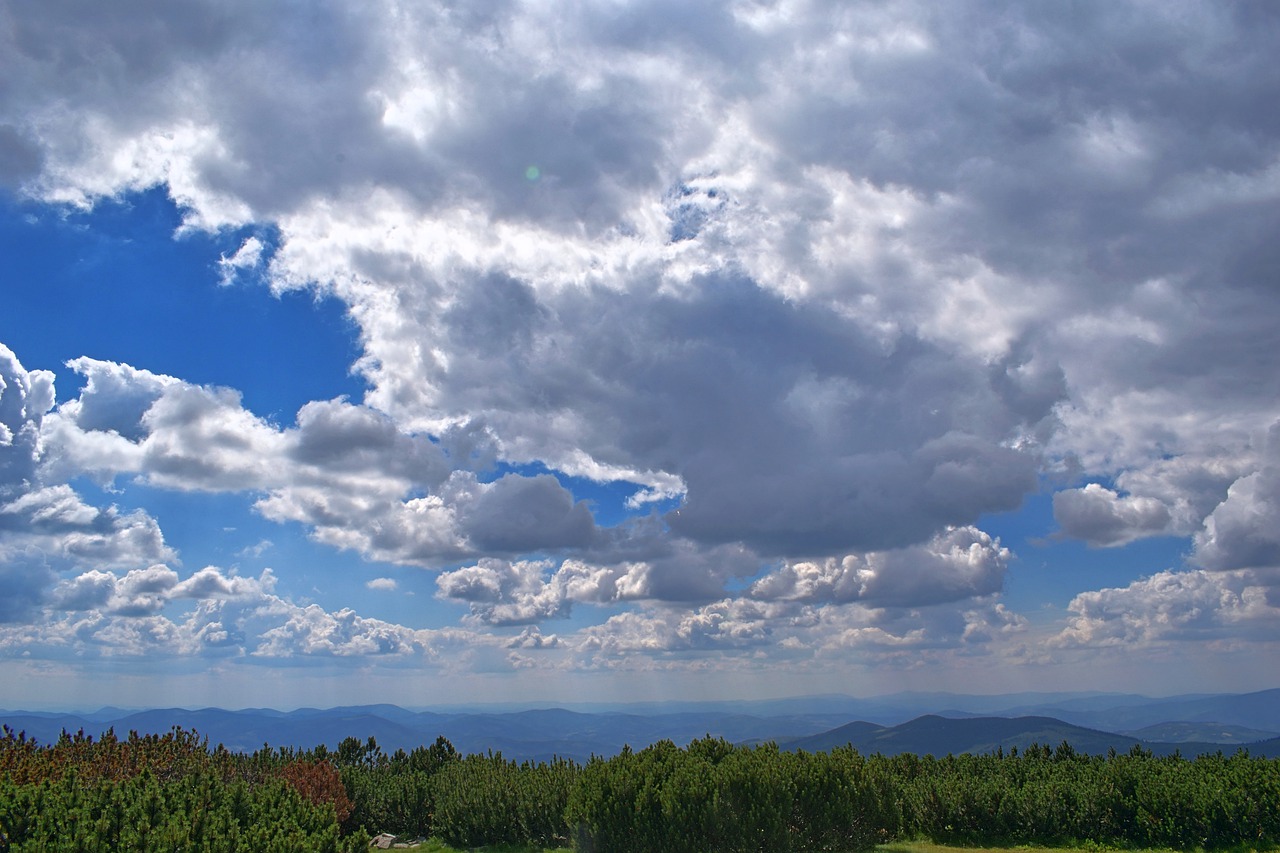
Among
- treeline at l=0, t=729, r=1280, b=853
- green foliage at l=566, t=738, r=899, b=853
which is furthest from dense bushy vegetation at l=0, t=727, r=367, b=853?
green foliage at l=566, t=738, r=899, b=853

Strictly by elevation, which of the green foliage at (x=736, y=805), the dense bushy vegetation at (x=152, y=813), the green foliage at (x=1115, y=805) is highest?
the dense bushy vegetation at (x=152, y=813)

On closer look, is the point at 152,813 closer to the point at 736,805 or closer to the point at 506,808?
the point at 506,808

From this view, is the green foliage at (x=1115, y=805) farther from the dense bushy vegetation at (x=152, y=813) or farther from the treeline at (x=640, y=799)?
the dense bushy vegetation at (x=152, y=813)

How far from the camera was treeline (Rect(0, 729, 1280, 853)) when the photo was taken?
12750 mm

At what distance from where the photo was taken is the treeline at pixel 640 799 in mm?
12750

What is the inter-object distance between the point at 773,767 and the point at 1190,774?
42.5 ft

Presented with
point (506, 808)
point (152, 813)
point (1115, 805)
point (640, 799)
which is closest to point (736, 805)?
point (640, 799)

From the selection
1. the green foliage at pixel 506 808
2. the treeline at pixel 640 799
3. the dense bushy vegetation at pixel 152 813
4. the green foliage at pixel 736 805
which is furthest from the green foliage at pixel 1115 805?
the dense bushy vegetation at pixel 152 813

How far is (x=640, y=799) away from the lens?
52.2 ft

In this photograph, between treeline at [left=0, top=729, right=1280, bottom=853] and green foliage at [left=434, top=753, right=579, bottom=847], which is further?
green foliage at [left=434, top=753, right=579, bottom=847]

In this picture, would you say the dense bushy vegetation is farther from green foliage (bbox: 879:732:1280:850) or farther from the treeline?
green foliage (bbox: 879:732:1280:850)

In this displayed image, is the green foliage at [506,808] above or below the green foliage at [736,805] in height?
below

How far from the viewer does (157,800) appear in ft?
43.3

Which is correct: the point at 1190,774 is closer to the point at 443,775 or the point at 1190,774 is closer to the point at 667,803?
the point at 667,803
